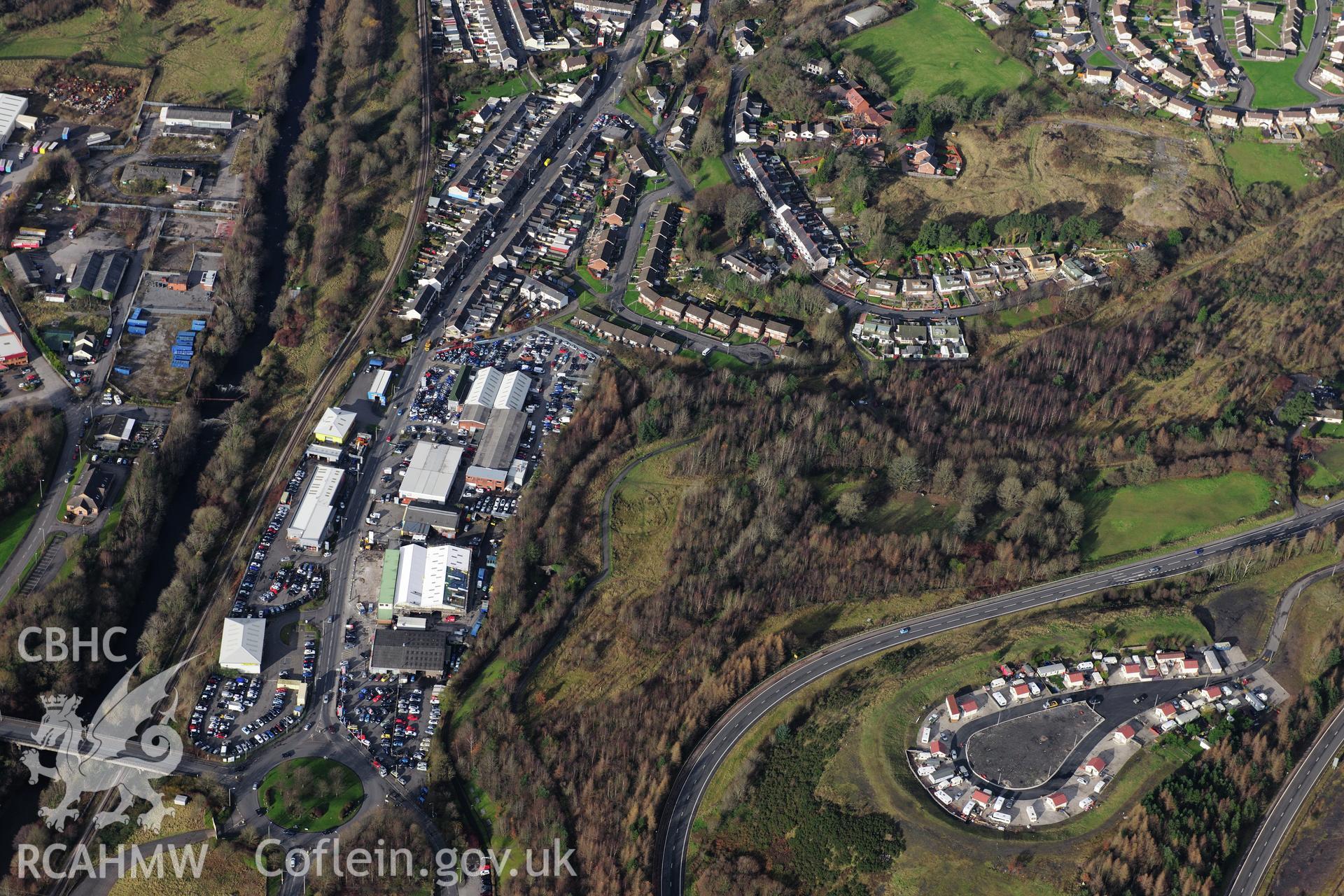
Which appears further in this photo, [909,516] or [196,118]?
[196,118]

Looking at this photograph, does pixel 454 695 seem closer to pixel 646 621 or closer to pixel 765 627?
pixel 646 621

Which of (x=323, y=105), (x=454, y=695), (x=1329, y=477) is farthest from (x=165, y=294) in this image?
(x=1329, y=477)

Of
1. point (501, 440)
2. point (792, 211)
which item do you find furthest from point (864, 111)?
point (501, 440)

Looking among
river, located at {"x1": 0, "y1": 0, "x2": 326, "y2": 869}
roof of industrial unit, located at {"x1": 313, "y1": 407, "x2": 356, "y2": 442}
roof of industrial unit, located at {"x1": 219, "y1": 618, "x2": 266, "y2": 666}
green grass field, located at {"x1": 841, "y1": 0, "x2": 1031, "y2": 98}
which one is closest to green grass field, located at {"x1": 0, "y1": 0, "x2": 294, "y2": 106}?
river, located at {"x1": 0, "y1": 0, "x2": 326, "y2": 869}

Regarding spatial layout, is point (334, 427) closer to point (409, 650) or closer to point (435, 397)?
point (435, 397)

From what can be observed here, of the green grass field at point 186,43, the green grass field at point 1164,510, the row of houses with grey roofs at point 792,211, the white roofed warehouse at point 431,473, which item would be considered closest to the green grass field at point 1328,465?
the green grass field at point 1164,510

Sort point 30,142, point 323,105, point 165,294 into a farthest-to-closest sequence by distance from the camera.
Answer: point 323,105 → point 30,142 → point 165,294

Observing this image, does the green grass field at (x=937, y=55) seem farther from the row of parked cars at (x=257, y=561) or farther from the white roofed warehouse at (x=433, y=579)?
the row of parked cars at (x=257, y=561)
